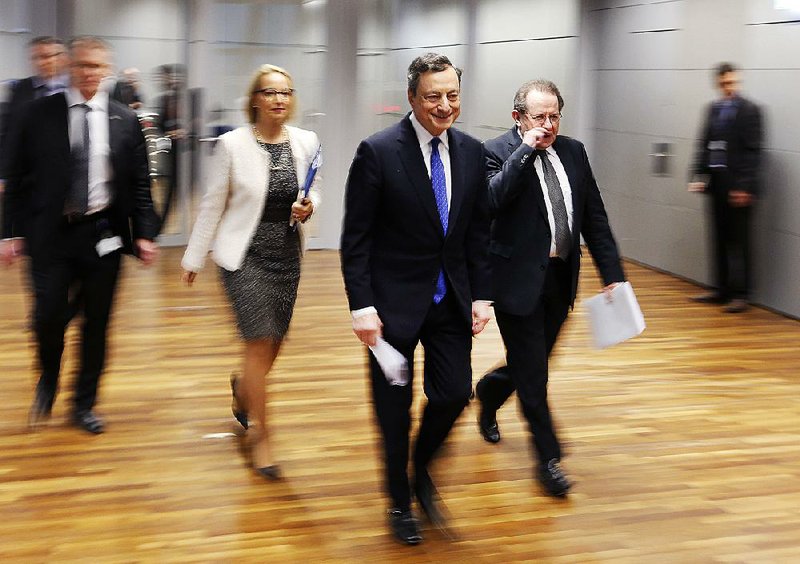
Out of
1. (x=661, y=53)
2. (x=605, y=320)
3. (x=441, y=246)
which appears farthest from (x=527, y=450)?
(x=661, y=53)

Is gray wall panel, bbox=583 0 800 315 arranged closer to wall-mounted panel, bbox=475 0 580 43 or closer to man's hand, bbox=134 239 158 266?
wall-mounted panel, bbox=475 0 580 43

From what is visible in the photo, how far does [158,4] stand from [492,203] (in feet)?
25.0

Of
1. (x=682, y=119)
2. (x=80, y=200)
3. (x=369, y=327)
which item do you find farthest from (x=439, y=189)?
(x=682, y=119)

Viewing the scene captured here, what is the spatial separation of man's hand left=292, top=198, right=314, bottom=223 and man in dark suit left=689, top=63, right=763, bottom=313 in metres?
4.86

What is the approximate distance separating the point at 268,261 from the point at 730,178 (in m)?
4.98

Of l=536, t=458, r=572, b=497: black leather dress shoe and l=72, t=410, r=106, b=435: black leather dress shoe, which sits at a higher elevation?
l=536, t=458, r=572, b=497: black leather dress shoe

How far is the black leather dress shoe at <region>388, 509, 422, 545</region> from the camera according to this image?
3904 millimetres

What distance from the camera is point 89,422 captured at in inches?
203

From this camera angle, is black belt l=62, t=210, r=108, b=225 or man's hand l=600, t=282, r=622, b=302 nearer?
man's hand l=600, t=282, r=622, b=302

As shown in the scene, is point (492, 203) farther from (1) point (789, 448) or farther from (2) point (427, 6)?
(2) point (427, 6)

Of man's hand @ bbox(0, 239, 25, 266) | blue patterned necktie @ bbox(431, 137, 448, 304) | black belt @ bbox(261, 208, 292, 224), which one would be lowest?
man's hand @ bbox(0, 239, 25, 266)

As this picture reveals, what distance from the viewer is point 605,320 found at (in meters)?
4.48

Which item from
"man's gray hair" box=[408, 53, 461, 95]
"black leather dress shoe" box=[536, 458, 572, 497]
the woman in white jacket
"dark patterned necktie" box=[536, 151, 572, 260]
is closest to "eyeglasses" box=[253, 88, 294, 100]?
the woman in white jacket

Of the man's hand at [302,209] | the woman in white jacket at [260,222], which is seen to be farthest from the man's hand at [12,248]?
the man's hand at [302,209]
